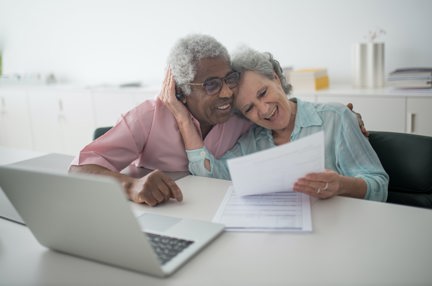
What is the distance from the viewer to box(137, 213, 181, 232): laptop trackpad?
3.61 feet

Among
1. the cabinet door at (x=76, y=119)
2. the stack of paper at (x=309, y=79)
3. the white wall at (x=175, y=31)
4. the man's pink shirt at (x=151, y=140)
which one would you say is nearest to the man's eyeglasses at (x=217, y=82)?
the man's pink shirt at (x=151, y=140)

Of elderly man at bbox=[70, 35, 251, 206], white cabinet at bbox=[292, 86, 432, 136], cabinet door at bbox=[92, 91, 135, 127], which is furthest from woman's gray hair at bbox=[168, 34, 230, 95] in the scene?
cabinet door at bbox=[92, 91, 135, 127]

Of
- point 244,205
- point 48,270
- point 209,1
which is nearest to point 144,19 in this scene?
point 209,1

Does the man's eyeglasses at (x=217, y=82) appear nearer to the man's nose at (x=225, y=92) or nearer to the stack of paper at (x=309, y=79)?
the man's nose at (x=225, y=92)

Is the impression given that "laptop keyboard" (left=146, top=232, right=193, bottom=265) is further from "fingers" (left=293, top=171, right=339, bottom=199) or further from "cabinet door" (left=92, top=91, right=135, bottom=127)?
"cabinet door" (left=92, top=91, right=135, bottom=127)

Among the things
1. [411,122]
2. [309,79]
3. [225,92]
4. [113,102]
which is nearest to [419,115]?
[411,122]

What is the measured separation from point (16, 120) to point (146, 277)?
13.9ft

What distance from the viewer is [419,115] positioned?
8.48ft

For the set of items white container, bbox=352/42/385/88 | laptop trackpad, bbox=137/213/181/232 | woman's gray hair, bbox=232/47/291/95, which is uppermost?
woman's gray hair, bbox=232/47/291/95

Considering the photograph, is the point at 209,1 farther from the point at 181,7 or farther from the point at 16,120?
the point at 16,120

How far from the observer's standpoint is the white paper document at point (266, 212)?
3.58 ft

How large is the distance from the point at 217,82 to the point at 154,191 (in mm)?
541

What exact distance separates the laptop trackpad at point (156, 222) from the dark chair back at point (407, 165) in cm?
83

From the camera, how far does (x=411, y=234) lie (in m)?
1.02
